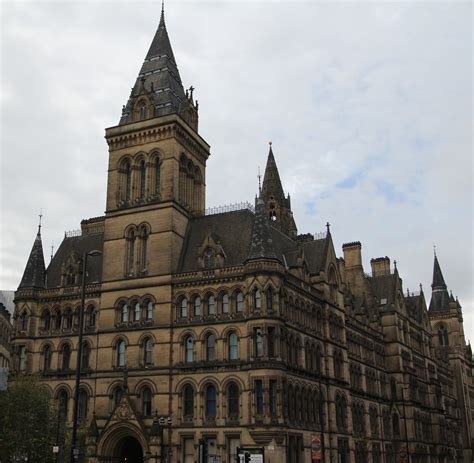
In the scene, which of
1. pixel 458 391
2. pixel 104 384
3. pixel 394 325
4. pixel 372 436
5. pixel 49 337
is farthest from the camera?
pixel 458 391

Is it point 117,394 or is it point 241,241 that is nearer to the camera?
point 117,394

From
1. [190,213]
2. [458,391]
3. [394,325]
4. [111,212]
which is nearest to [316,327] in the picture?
[190,213]

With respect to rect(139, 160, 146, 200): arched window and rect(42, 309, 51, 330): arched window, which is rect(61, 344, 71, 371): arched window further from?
rect(139, 160, 146, 200): arched window

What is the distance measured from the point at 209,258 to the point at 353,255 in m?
33.1

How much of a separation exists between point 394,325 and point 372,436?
15718mm

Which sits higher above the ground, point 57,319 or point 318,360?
point 57,319

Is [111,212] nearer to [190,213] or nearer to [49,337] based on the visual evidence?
[190,213]

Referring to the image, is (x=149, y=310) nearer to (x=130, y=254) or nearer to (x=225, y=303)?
(x=130, y=254)

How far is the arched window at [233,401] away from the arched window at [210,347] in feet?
9.05

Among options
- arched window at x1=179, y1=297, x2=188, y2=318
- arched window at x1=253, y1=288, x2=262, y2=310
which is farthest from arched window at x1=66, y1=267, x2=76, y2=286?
arched window at x1=253, y1=288, x2=262, y2=310

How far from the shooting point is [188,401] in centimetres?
5222

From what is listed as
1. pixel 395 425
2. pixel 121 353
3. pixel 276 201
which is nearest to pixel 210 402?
pixel 121 353

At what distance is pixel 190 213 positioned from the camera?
6094 cm

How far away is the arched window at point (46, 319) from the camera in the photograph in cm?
6053
